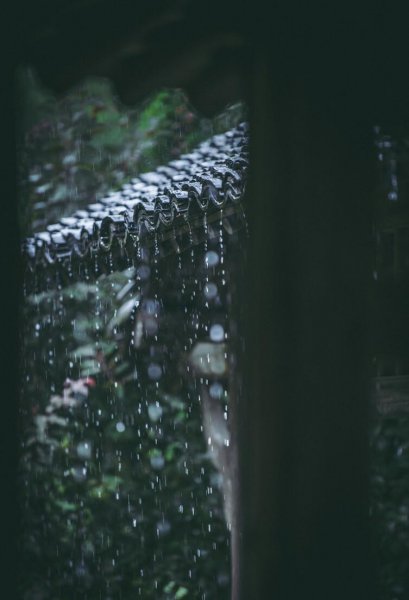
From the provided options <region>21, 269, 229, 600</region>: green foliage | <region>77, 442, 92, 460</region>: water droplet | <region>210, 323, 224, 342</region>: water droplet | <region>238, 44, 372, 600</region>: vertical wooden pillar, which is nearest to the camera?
<region>238, 44, 372, 600</region>: vertical wooden pillar

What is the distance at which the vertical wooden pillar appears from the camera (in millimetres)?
1133

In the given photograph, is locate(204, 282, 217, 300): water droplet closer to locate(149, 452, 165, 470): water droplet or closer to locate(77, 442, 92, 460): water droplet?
locate(149, 452, 165, 470): water droplet

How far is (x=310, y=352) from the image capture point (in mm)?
1149

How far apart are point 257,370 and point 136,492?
4867mm

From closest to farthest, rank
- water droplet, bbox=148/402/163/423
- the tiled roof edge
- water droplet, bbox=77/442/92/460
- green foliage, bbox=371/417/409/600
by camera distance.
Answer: the tiled roof edge, green foliage, bbox=371/417/409/600, water droplet, bbox=148/402/163/423, water droplet, bbox=77/442/92/460

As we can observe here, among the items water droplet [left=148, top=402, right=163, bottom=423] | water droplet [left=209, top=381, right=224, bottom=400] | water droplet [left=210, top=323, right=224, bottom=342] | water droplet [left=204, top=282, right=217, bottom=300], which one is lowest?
water droplet [left=148, top=402, right=163, bottom=423]

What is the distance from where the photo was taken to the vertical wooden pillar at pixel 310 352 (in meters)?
1.13

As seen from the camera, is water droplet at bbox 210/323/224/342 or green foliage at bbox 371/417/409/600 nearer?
green foliage at bbox 371/417/409/600

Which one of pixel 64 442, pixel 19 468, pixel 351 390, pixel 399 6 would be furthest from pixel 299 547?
pixel 64 442

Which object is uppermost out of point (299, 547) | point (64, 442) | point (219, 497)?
point (299, 547)

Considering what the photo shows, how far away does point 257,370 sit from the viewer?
118 centimetres

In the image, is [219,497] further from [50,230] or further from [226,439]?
[50,230]

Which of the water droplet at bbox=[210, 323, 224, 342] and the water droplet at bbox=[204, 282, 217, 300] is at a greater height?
the water droplet at bbox=[204, 282, 217, 300]

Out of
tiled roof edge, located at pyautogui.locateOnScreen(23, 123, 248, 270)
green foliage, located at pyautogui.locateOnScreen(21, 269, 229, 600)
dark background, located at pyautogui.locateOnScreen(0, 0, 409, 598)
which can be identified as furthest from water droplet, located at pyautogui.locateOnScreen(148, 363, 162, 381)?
dark background, located at pyautogui.locateOnScreen(0, 0, 409, 598)
